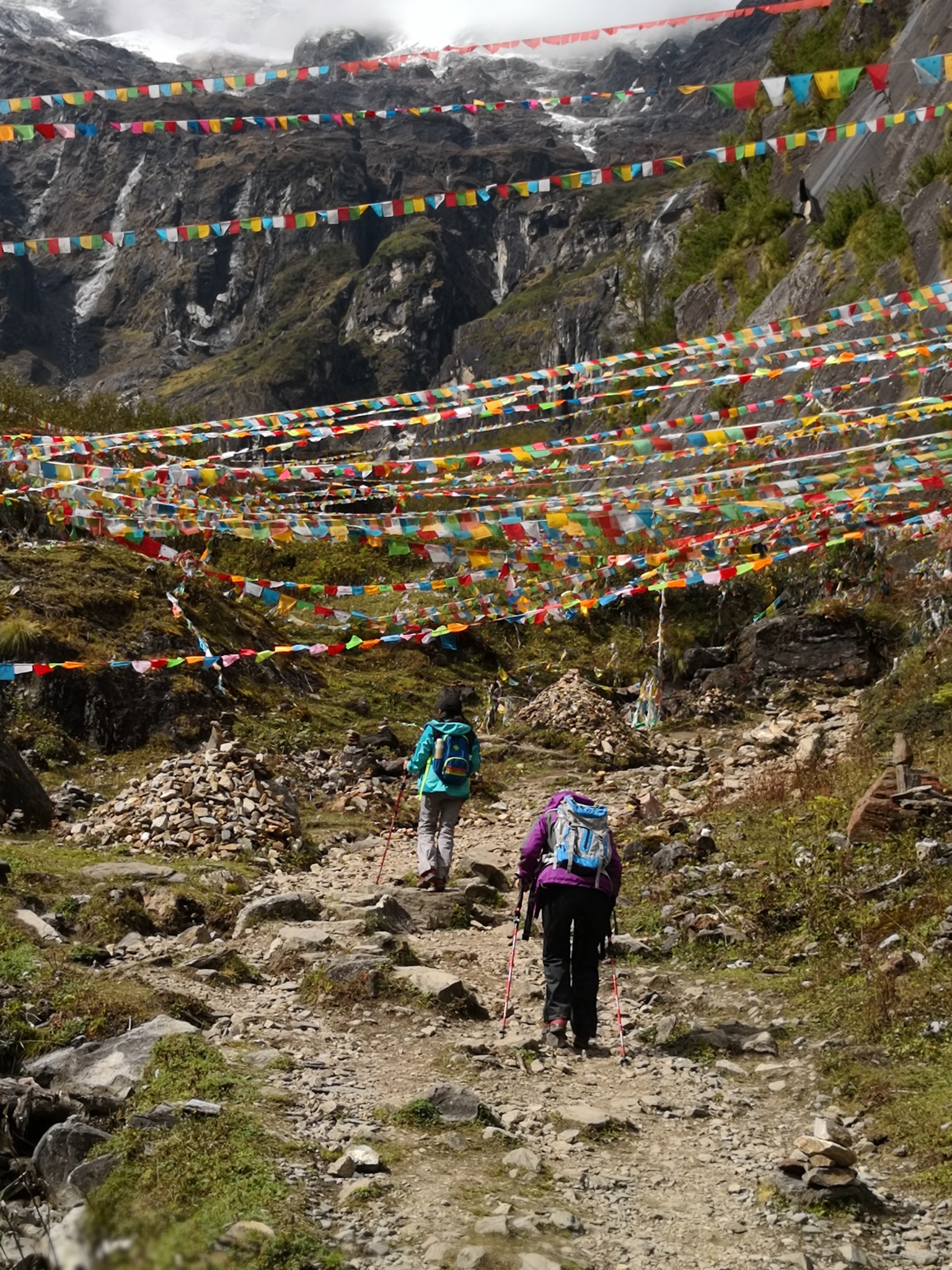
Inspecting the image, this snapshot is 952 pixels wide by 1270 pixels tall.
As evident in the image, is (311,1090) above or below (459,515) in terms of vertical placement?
below

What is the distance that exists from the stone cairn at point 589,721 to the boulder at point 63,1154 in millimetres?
13354

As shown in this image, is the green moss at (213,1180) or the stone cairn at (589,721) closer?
the green moss at (213,1180)

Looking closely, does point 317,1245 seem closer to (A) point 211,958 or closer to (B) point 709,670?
(A) point 211,958

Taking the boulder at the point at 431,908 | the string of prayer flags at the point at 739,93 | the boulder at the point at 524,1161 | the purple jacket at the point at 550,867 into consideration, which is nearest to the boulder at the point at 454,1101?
the boulder at the point at 524,1161

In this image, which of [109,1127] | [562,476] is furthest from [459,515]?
[109,1127]

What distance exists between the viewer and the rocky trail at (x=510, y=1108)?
4.18 m

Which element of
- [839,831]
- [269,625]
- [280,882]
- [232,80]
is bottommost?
[280,882]

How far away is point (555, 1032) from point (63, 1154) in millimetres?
3071

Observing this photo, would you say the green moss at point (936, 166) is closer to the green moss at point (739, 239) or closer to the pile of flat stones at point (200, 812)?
the green moss at point (739, 239)

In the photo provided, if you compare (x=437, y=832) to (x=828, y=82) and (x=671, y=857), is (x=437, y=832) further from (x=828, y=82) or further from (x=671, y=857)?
(x=828, y=82)

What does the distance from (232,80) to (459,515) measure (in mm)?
4414

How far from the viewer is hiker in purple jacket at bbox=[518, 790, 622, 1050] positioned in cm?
669

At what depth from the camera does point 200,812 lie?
11789 millimetres

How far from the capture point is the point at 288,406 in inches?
5920
